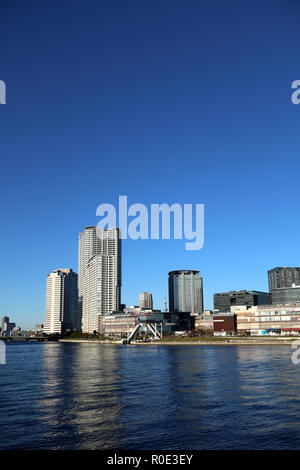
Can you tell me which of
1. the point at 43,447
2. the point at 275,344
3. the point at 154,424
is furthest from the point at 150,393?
the point at 275,344

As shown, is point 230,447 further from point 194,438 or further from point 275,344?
point 275,344

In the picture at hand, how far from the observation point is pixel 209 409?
4809 cm

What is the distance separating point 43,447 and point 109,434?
245 inches

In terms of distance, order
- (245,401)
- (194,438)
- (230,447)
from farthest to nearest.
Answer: (245,401) → (194,438) → (230,447)

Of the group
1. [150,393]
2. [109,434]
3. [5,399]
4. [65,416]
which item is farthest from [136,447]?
[5,399]

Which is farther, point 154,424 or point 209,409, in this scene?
point 209,409

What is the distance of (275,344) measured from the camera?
178 metres

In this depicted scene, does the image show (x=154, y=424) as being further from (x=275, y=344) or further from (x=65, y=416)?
(x=275, y=344)

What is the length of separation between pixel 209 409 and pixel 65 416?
16.1 meters

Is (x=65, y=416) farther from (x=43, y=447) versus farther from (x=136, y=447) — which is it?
(x=136, y=447)

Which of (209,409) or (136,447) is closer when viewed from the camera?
(136,447)
